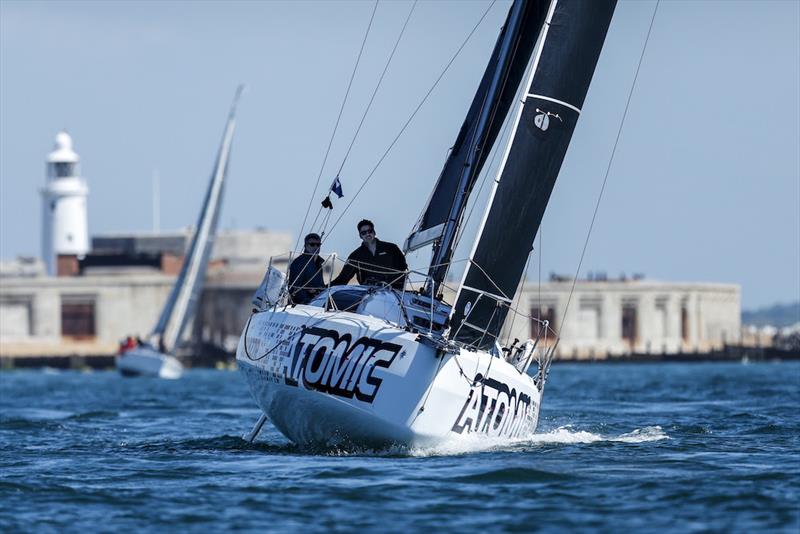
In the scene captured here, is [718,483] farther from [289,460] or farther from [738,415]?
[738,415]

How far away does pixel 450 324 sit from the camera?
52.7ft

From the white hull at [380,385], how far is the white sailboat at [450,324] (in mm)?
13

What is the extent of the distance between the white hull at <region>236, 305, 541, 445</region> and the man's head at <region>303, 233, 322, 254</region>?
1385mm

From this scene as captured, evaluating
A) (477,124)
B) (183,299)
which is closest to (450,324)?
(477,124)

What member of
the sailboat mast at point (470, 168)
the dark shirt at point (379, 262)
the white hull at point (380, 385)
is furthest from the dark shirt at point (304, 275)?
the sailboat mast at point (470, 168)

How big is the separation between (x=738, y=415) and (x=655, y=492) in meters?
11.5

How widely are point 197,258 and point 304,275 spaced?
56907 millimetres

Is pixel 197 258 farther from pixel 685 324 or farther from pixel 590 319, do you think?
pixel 685 324

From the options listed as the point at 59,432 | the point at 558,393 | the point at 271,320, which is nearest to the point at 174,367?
the point at 558,393

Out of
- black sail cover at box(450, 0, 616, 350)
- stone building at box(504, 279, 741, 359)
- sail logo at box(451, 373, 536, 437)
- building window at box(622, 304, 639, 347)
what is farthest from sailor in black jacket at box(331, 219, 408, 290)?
building window at box(622, 304, 639, 347)

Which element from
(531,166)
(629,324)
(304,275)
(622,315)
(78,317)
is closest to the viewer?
(531,166)

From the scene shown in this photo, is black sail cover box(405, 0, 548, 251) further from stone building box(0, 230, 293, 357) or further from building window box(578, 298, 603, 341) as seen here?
building window box(578, 298, 603, 341)

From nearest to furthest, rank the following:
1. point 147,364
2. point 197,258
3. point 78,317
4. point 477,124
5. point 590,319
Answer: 1. point 477,124
2. point 147,364
3. point 197,258
4. point 78,317
5. point 590,319

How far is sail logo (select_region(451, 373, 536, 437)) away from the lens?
625 inches
